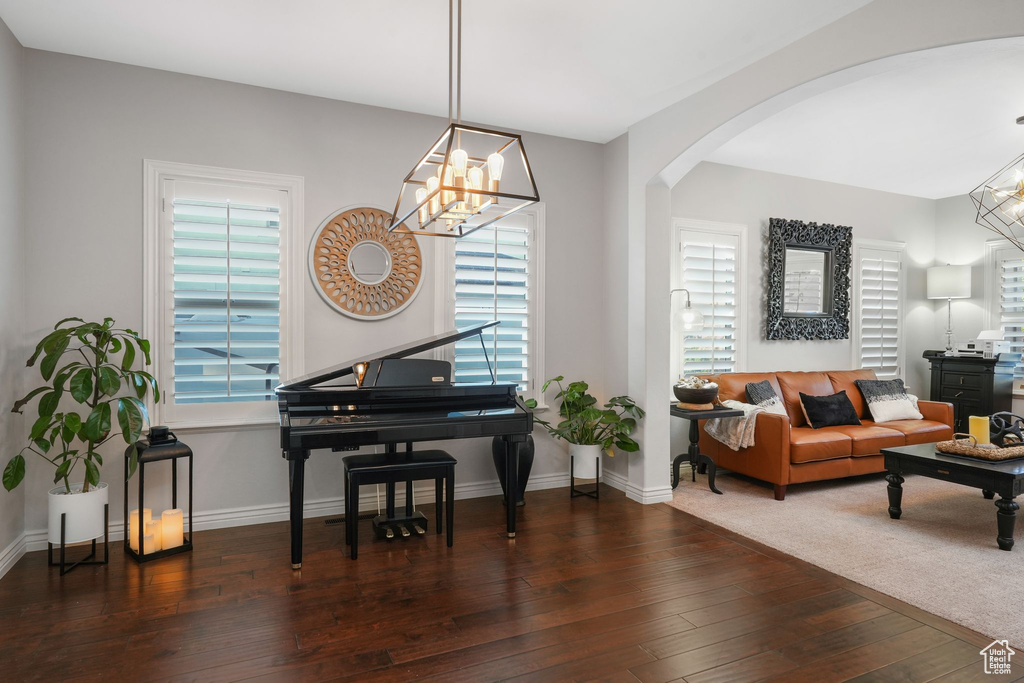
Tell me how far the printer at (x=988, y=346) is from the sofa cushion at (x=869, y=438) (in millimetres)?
1840

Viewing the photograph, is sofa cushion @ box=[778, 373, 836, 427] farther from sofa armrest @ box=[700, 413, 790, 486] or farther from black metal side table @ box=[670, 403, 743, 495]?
black metal side table @ box=[670, 403, 743, 495]

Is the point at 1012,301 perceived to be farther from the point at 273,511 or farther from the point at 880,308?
the point at 273,511

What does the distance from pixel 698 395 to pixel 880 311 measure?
319 centimetres

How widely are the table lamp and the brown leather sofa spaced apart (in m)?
1.52

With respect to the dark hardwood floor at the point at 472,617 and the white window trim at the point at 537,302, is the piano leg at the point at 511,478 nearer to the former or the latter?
the dark hardwood floor at the point at 472,617

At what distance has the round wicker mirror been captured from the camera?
13.0 feet

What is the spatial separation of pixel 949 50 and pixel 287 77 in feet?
11.6

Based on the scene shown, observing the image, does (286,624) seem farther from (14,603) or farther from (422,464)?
(14,603)

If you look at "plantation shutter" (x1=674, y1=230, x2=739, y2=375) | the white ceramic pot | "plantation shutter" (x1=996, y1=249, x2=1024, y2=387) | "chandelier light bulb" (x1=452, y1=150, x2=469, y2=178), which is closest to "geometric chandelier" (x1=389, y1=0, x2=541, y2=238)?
"chandelier light bulb" (x1=452, y1=150, x2=469, y2=178)

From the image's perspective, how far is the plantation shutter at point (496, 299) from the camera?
174 inches

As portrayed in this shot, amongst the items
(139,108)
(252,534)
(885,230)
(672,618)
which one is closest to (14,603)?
(252,534)

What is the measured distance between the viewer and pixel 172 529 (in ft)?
11.0

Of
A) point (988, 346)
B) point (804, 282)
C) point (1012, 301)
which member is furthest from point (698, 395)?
point (1012, 301)

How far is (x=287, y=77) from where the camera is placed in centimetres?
368
